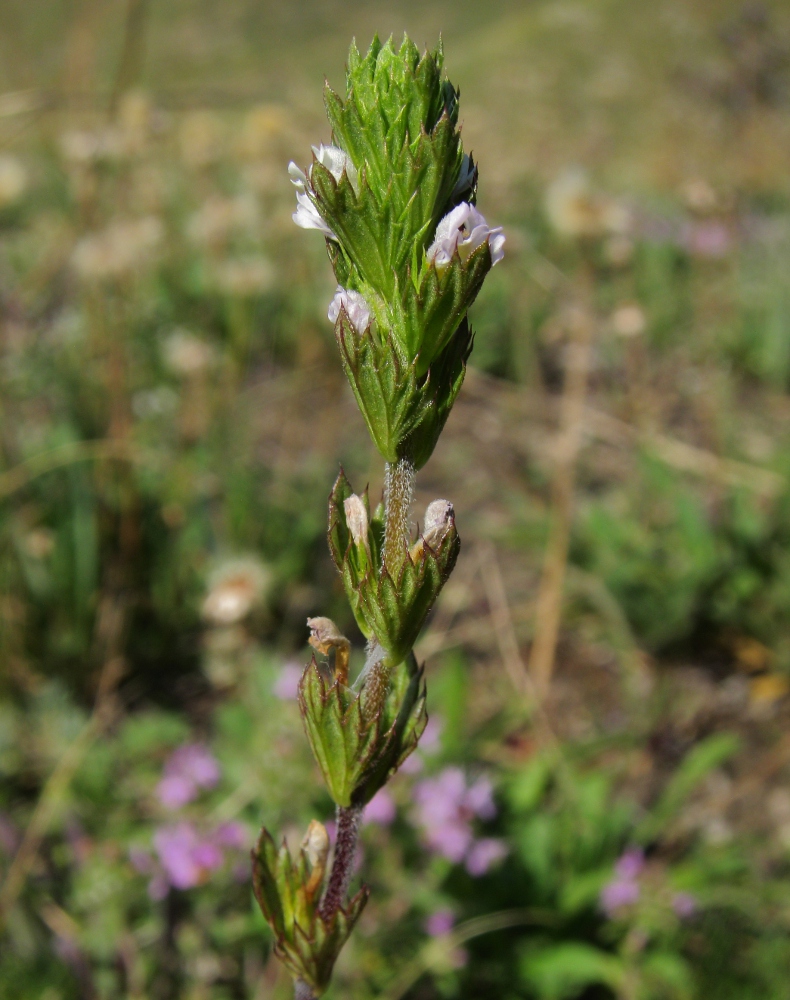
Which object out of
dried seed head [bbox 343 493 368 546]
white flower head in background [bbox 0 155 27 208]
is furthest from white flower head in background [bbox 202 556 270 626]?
white flower head in background [bbox 0 155 27 208]

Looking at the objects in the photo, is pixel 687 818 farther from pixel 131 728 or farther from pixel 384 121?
pixel 384 121

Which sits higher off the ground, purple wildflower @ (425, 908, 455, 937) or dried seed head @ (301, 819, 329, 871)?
purple wildflower @ (425, 908, 455, 937)

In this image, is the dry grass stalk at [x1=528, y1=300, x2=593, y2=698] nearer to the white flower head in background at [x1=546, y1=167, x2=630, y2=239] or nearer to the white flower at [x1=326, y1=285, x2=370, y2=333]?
the white flower head in background at [x1=546, y1=167, x2=630, y2=239]

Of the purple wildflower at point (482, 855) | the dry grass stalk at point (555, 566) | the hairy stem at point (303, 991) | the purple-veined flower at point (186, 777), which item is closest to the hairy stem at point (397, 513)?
the hairy stem at point (303, 991)

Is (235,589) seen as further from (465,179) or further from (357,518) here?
(465,179)

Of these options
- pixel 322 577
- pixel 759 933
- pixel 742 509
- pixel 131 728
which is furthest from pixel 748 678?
pixel 131 728

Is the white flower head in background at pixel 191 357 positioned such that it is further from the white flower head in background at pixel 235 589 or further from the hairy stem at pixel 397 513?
the hairy stem at pixel 397 513
